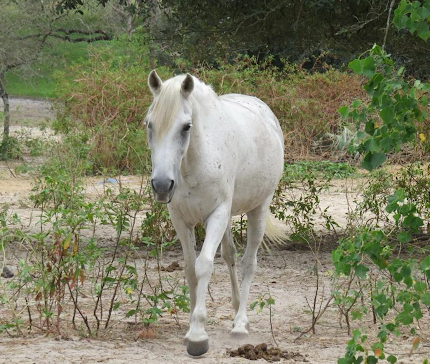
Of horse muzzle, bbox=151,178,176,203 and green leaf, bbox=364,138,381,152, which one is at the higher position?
green leaf, bbox=364,138,381,152

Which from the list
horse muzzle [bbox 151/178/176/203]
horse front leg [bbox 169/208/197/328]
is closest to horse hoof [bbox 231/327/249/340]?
horse front leg [bbox 169/208/197/328]

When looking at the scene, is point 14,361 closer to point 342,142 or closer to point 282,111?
point 342,142

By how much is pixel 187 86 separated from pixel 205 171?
55cm

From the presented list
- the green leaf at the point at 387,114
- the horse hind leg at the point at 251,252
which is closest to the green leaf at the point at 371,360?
the green leaf at the point at 387,114

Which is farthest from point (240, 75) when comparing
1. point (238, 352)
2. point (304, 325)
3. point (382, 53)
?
point (382, 53)

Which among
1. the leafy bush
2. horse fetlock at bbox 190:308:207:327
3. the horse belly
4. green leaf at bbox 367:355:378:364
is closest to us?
green leaf at bbox 367:355:378:364

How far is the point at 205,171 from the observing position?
503 cm

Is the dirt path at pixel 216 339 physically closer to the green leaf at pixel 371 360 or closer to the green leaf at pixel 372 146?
the green leaf at pixel 371 360

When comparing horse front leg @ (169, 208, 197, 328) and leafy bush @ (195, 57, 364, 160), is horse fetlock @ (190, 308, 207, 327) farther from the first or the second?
leafy bush @ (195, 57, 364, 160)

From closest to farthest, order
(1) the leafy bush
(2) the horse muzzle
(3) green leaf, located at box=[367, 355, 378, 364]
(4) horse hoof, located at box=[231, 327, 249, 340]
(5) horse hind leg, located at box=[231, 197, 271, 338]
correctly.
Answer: (3) green leaf, located at box=[367, 355, 378, 364] → (2) the horse muzzle → (4) horse hoof, located at box=[231, 327, 249, 340] → (5) horse hind leg, located at box=[231, 197, 271, 338] → (1) the leafy bush

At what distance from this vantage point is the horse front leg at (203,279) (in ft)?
15.9

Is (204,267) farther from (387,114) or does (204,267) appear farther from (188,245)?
(387,114)

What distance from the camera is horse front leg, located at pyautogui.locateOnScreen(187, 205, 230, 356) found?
15.9 feet

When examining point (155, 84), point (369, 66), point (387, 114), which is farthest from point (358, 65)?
point (155, 84)
